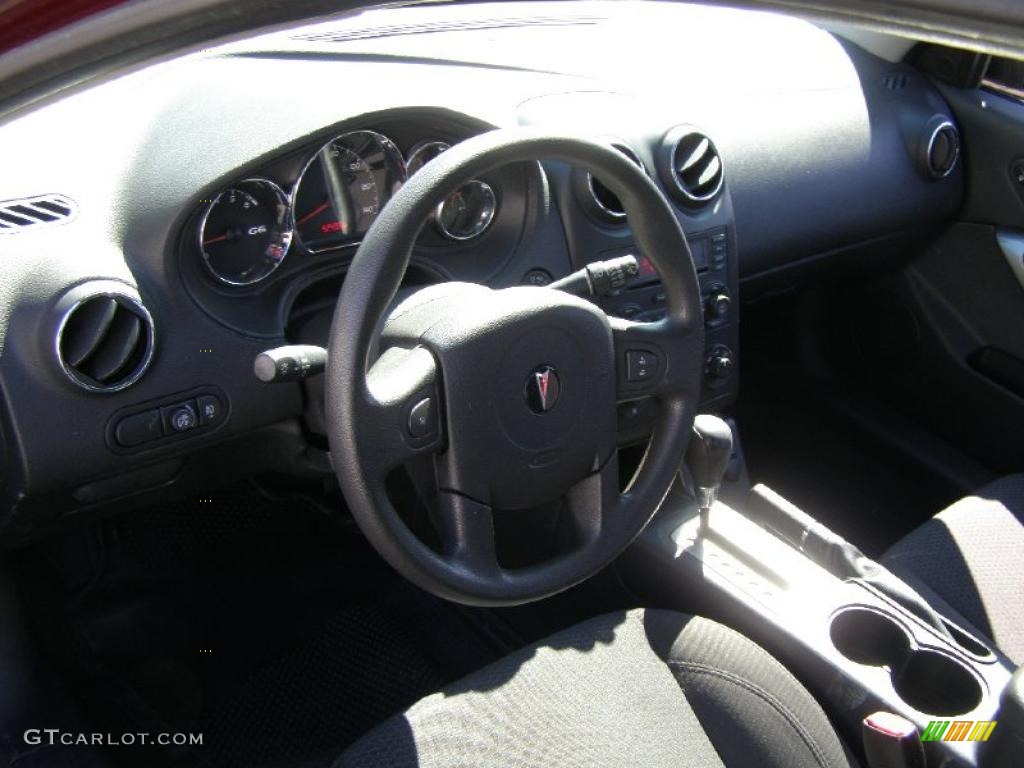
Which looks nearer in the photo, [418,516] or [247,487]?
[418,516]

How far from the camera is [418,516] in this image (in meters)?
1.74

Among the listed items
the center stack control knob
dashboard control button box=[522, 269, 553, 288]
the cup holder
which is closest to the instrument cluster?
dashboard control button box=[522, 269, 553, 288]

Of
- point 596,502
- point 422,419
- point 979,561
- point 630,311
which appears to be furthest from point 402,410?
point 979,561

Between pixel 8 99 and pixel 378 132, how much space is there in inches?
38.8

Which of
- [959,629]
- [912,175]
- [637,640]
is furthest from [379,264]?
[912,175]

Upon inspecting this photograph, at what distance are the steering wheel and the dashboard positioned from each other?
0.75 ft

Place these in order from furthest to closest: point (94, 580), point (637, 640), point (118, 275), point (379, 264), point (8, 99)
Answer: point (94, 580)
point (637, 640)
point (118, 275)
point (379, 264)
point (8, 99)

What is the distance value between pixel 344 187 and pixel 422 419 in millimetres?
548

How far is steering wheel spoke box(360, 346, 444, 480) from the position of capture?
1268mm

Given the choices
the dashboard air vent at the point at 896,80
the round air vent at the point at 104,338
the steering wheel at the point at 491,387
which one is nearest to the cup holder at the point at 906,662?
the steering wheel at the point at 491,387

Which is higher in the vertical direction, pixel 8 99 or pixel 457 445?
pixel 8 99

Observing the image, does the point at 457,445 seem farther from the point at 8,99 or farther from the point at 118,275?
the point at 8,99

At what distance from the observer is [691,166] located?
2.12 meters

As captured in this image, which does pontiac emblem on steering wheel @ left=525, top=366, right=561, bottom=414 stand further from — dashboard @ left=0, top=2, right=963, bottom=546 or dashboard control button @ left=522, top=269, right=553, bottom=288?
dashboard control button @ left=522, top=269, right=553, bottom=288
